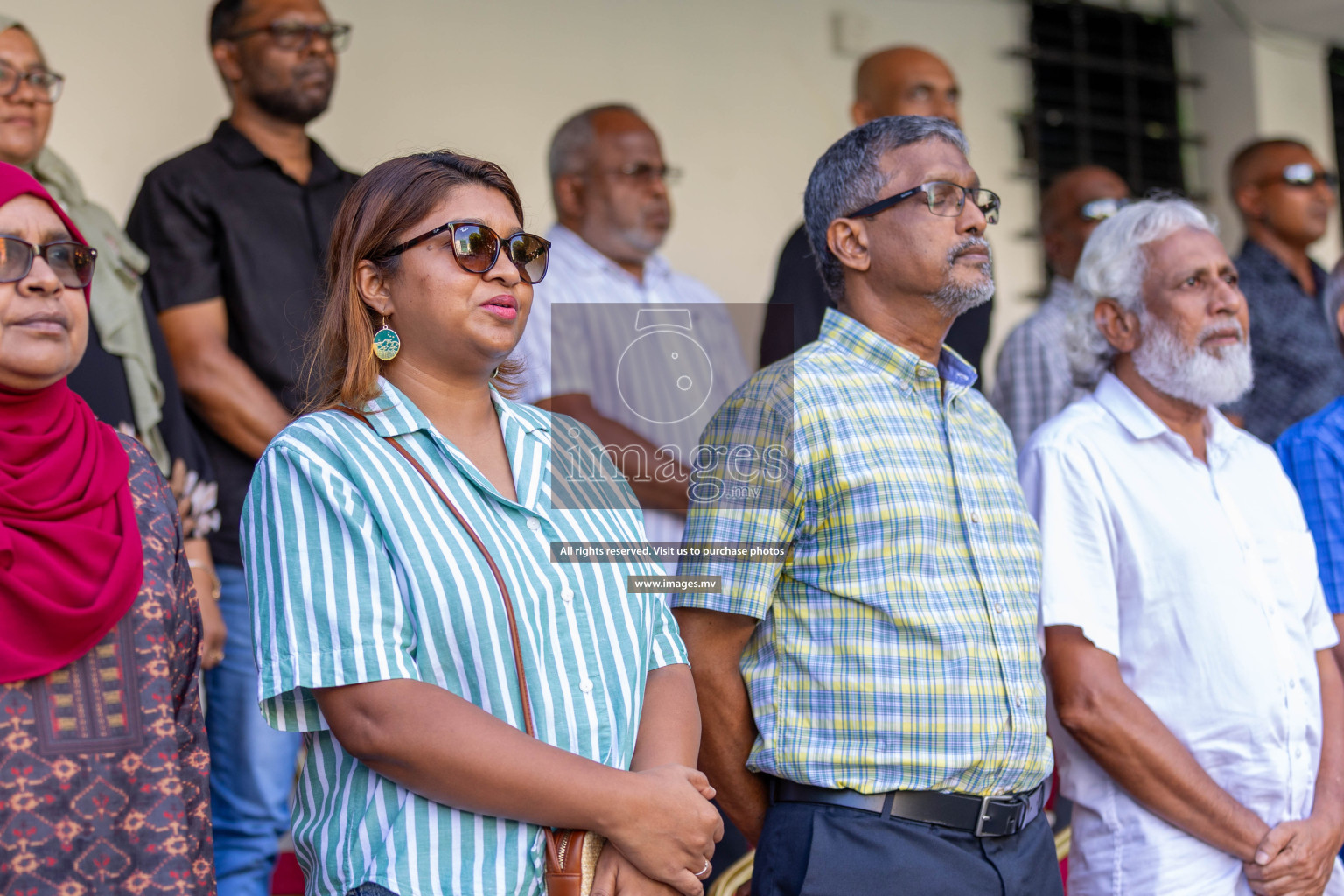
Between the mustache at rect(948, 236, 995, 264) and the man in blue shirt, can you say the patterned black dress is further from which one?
the man in blue shirt

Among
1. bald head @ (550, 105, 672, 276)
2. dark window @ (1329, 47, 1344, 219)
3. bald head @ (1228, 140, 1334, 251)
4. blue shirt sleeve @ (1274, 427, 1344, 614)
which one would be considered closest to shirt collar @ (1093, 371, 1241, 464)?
blue shirt sleeve @ (1274, 427, 1344, 614)

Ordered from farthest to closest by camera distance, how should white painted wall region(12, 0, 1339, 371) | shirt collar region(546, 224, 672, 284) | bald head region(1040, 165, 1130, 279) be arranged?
bald head region(1040, 165, 1130, 279) → white painted wall region(12, 0, 1339, 371) → shirt collar region(546, 224, 672, 284)

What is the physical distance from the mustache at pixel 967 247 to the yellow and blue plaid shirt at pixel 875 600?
32cm

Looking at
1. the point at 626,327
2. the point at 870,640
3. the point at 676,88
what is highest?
the point at 676,88

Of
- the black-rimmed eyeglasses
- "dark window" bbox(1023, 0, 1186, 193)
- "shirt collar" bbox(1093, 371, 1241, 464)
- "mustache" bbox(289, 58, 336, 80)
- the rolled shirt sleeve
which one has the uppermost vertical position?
"dark window" bbox(1023, 0, 1186, 193)

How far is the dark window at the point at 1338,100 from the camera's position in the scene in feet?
23.1

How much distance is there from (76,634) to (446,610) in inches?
24.4

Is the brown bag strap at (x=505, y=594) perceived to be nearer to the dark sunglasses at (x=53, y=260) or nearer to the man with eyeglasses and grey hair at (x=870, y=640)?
the man with eyeglasses and grey hair at (x=870, y=640)

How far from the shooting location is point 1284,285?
4969 mm

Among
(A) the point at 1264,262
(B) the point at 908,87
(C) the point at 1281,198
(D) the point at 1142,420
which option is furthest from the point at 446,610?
(C) the point at 1281,198

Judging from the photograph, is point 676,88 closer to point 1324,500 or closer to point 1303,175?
point 1303,175

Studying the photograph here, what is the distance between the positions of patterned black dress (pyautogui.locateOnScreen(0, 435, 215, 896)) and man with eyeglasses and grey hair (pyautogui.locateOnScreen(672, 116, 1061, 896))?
0.87 m

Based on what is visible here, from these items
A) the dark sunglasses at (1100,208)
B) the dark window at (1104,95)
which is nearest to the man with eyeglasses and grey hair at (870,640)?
the dark sunglasses at (1100,208)

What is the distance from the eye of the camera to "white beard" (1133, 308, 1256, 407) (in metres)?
3.17
